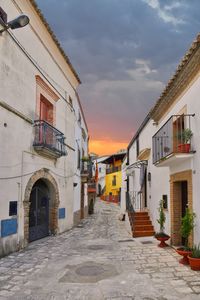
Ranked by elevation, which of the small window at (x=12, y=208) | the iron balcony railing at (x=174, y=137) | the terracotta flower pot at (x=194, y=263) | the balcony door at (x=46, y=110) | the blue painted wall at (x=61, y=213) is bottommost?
the terracotta flower pot at (x=194, y=263)

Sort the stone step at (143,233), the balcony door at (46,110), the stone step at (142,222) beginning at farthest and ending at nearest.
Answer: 1. the stone step at (142,222)
2. the stone step at (143,233)
3. the balcony door at (46,110)

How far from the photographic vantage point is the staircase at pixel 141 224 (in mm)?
12781

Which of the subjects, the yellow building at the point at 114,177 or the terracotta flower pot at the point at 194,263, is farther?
the yellow building at the point at 114,177

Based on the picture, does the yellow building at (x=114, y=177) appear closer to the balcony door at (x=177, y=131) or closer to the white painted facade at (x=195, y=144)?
the balcony door at (x=177, y=131)

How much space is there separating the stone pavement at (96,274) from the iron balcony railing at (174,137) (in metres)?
3.21

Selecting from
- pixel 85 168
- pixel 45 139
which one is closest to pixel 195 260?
pixel 45 139

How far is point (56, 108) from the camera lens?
1362cm

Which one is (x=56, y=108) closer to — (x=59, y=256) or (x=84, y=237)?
(x=84, y=237)

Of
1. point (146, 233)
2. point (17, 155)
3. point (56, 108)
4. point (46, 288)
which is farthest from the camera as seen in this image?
point (56, 108)

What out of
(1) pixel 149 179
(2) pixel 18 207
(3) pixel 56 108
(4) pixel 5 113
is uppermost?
(3) pixel 56 108

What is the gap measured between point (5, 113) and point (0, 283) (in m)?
4.85

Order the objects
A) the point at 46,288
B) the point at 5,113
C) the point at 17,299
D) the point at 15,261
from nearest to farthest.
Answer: the point at 17,299, the point at 46,288, the point at 15,261, the point at 5,113

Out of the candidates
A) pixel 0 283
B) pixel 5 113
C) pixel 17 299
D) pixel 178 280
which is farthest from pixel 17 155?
pixel 178 280

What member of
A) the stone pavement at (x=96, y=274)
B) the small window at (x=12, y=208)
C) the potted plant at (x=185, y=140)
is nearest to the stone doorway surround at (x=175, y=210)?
the stone pavement at (x=96, y=274)
